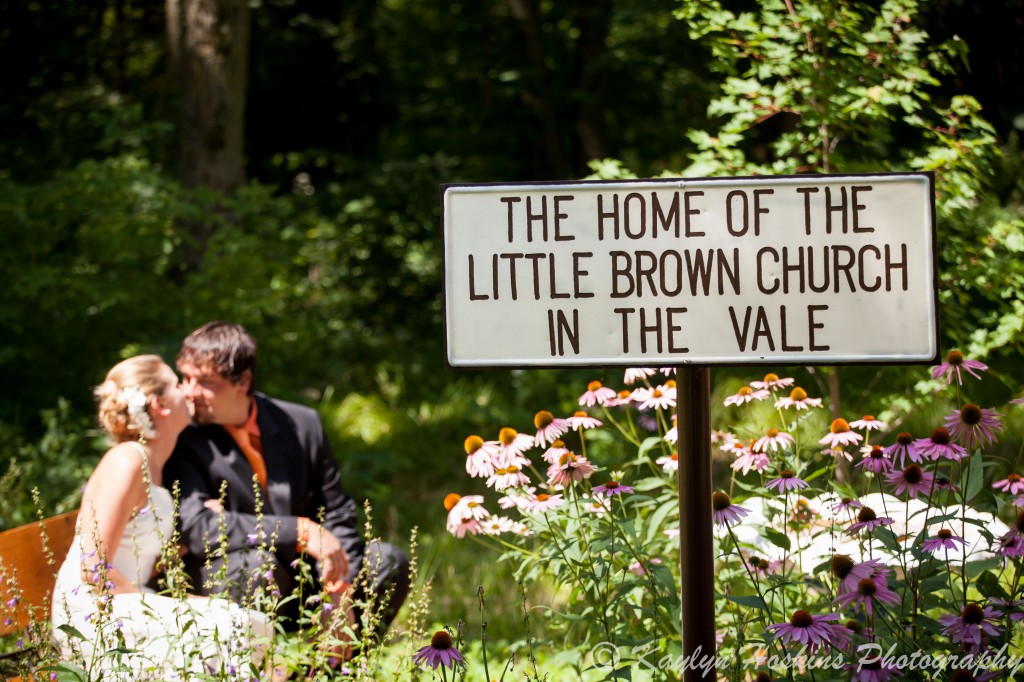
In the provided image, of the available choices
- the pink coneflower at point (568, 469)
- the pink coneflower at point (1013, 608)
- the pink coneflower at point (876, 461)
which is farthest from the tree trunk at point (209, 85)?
the pink coneflower at point (1013, 608)

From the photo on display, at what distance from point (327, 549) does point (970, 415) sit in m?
2.02

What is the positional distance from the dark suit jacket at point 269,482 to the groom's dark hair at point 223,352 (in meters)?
0.25

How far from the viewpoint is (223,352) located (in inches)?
130

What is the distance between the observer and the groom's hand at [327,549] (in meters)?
3.14

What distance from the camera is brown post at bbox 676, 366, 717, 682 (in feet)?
6.06

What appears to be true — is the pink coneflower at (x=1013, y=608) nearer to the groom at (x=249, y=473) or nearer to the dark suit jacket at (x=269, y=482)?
the groom at (x=249, y=473)

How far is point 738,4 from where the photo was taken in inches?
215

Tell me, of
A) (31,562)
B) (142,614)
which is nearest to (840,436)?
(142,614)

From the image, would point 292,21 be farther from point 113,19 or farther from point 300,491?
point 300,491

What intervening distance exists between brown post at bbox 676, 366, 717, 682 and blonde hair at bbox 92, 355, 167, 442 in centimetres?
183

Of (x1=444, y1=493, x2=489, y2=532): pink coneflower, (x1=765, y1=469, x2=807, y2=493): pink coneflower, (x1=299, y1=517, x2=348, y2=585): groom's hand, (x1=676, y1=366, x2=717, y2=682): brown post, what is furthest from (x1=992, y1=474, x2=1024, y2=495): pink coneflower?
(x1=299, y1=517, x2=348, y2=585): groom's hand

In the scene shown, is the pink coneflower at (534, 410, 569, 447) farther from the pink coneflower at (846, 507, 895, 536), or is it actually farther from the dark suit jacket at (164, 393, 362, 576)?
the dark suit jacket at (164, 393, 362, 576)

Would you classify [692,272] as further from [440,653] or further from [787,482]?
[440,653]

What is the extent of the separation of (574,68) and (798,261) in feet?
29.1
